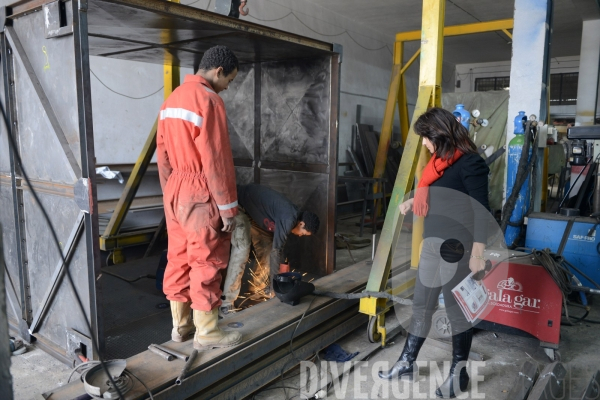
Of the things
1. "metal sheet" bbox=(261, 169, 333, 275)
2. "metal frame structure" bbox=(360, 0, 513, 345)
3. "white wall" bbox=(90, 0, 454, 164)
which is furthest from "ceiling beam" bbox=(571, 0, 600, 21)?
"metal sheet" bbox=(261, 169, 333, 275)

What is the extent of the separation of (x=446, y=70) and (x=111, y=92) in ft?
43.0

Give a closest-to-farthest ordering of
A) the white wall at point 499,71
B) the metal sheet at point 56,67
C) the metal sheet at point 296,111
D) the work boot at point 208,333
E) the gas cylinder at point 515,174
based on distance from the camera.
→ the metal sheet at point 56,67 → the work boot at point 208,333 → the metal sheet at point 296,111 → the gas cylinder at point 515,174 → the white wall at point 499,71

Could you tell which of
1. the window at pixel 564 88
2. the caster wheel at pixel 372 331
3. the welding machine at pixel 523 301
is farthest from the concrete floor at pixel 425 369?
the window at pixel 564 88

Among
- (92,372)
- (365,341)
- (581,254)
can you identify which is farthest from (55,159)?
(581,254)

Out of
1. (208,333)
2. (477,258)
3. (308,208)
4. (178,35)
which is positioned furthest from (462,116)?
(208,333)

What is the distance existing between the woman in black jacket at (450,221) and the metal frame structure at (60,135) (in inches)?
71.6

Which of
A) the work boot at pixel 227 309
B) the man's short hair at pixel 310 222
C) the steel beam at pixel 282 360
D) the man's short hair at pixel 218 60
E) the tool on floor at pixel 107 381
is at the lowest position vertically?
the steel beam at pixel 282 360

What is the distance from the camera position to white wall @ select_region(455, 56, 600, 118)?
50.8 feet

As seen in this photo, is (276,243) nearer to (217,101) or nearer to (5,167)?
(217,101)

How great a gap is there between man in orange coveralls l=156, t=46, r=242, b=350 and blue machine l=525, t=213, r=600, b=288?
3.54m

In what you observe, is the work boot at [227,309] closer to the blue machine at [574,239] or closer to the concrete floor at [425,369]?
the concrete floor at [425,369]

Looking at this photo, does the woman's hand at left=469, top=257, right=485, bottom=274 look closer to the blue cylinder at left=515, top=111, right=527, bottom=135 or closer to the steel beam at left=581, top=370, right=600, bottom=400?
the steel beam at left=581, top=370, right=600, bottom=400

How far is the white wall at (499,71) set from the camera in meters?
15.5

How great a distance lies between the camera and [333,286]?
4098 mm
